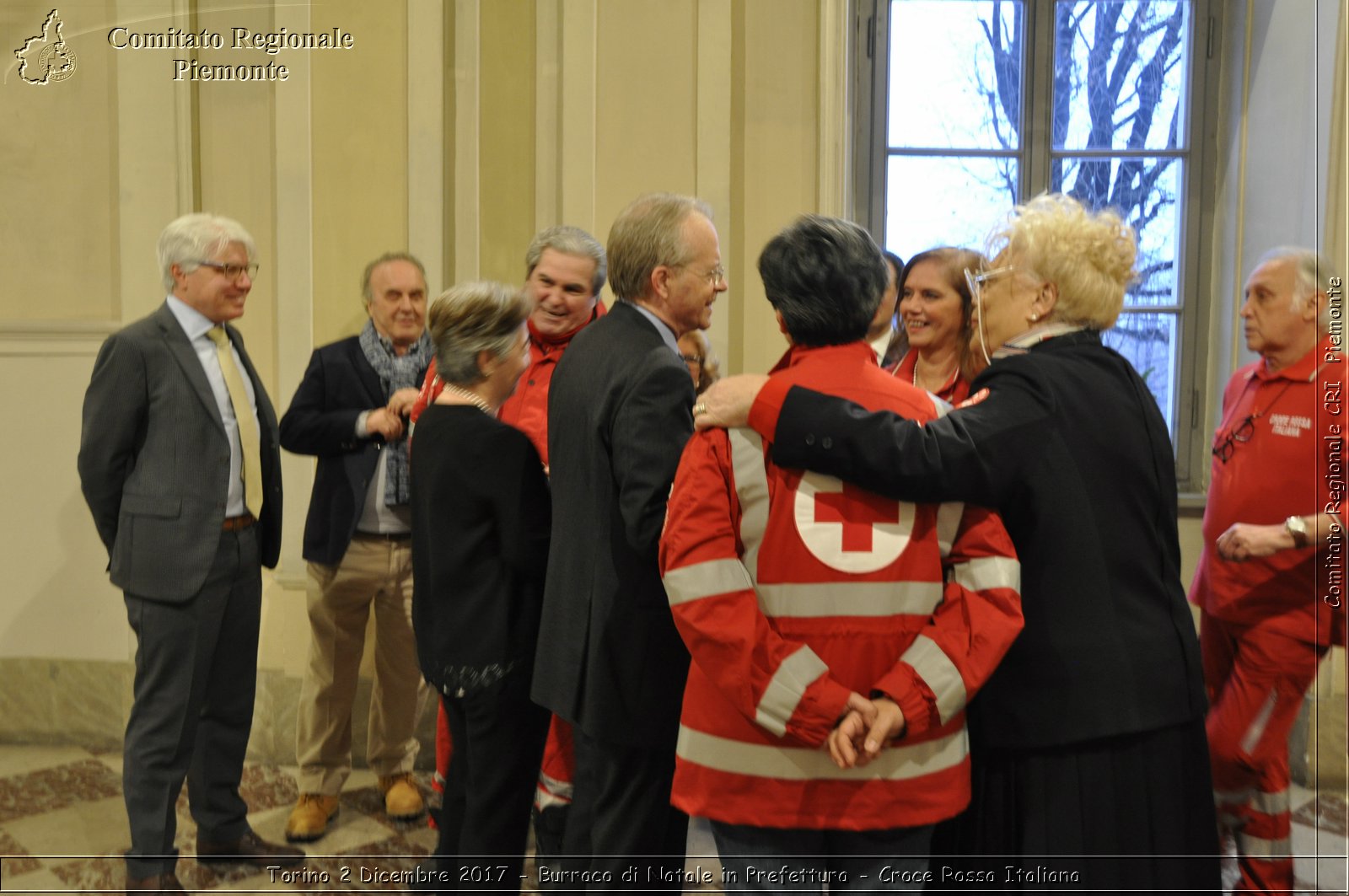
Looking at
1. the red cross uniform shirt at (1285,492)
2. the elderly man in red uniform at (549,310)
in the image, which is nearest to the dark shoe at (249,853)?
the elderly man in red uniform at (549,310)

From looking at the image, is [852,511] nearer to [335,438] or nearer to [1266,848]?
[1266,848]

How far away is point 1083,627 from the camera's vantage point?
1756mm

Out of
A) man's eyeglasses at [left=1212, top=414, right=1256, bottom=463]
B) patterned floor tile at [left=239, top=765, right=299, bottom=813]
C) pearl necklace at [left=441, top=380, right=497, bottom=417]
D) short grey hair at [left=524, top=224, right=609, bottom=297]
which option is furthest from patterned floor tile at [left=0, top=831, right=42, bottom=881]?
man's eyeglasses at [left=1212, top=414, right=1256, bottom=463]

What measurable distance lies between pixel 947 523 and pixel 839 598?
0.70 feet

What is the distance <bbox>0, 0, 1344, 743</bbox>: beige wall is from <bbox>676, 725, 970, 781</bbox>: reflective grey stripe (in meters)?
2.23

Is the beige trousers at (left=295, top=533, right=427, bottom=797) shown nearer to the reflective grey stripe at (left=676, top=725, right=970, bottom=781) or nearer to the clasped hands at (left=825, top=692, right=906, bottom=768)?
the reflective grey stripe at (left=676, top=725, right=970, bottom=781)

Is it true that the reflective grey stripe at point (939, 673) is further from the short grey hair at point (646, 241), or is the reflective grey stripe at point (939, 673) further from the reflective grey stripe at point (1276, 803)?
the reflective grey stripe at point (1276, 803)

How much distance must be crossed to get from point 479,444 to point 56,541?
244 centimetres

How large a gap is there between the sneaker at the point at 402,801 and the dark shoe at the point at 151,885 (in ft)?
2.29

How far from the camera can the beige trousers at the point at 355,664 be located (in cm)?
340

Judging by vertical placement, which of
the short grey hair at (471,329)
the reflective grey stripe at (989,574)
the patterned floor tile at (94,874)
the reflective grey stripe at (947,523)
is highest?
the short grey hair at (471,329)

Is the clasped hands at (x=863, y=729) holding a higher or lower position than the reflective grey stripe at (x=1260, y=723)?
higher

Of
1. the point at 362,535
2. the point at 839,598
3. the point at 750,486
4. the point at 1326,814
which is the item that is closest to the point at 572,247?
the point at 362,535

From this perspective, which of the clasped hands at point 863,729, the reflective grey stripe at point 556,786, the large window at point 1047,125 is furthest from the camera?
the large window at point 1047,125
